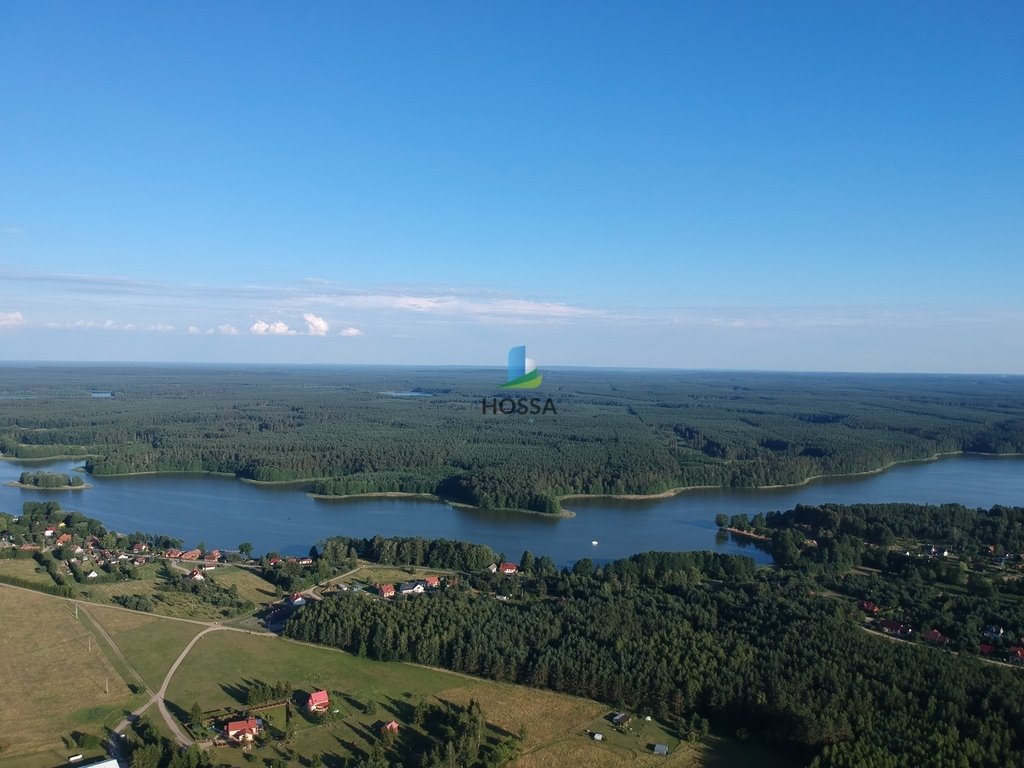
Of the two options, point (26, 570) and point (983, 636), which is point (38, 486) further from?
point (983, 636)

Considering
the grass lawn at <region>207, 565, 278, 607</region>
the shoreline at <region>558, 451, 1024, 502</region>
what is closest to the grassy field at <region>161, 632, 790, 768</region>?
the grass lawn at <region>207, 565, 278, 607</region>

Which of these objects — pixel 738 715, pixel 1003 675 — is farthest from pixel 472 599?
pixel 1003 675

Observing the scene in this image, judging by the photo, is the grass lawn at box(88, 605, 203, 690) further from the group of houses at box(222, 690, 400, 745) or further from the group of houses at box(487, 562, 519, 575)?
the group of houses at box(487, 562, 519, 575)

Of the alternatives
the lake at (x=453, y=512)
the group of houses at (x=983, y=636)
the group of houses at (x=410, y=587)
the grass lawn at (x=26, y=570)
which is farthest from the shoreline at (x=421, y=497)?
the group of houses at (x=983, y=636)

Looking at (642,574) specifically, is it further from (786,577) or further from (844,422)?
(844,422)

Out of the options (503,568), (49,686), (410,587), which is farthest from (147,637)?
(503,568)

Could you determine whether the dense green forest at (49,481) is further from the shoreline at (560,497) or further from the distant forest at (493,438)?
the distant forest at (493,438)
